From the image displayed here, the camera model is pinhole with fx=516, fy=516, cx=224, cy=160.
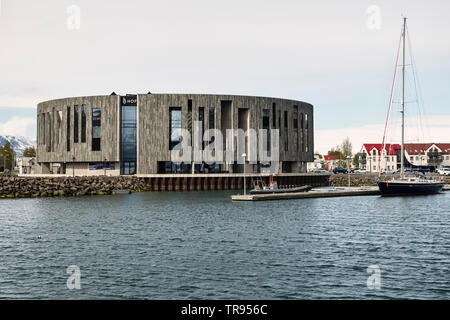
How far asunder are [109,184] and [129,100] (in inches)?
711

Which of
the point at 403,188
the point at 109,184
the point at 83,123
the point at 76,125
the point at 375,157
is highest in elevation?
the point at 83,123

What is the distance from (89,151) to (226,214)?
54654 mm

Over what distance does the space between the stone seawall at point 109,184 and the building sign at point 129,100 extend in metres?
14.6

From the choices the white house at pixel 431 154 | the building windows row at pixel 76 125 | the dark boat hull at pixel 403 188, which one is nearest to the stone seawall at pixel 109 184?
the building windows row at pixel 76 125

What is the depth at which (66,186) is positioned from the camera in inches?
3172

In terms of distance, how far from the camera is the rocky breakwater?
249ft

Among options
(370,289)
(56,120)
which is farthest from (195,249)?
(56,120)

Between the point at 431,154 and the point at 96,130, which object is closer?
the point at 96,130

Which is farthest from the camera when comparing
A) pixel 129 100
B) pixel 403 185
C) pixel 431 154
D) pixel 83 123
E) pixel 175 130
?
pixel 431 154

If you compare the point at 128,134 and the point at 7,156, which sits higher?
the point at 128,134

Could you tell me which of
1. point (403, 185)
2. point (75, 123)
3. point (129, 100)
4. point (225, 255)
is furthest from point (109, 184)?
point (225, 255)

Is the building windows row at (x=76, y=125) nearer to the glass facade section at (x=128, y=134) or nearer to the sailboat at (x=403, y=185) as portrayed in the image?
the glass facade section at (x=128, y=134)

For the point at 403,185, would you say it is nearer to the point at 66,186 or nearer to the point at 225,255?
the point at 66,186

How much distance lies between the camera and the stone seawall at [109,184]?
252 ft
